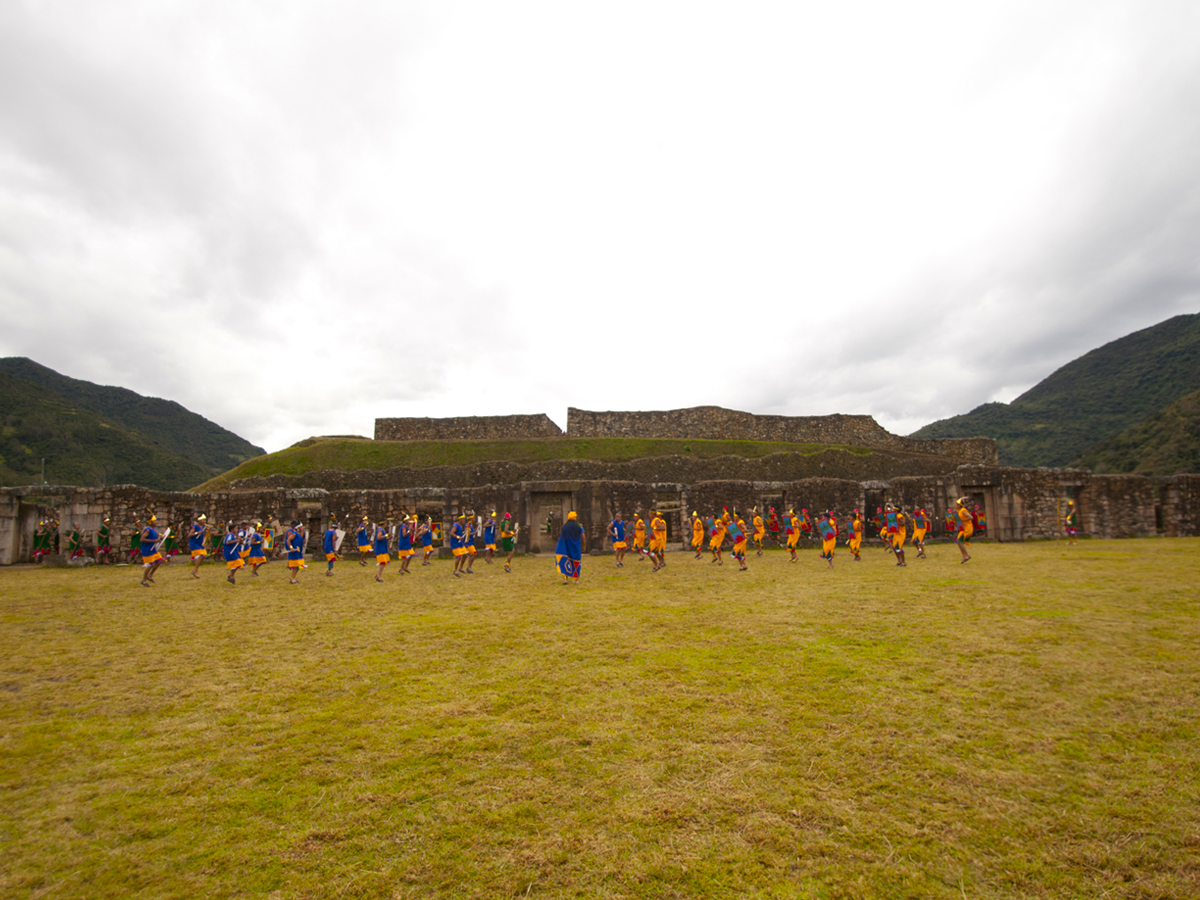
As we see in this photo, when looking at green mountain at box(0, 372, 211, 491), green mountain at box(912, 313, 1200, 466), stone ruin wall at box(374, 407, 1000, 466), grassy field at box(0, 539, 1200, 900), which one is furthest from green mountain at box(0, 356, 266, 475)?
green mountain at box(912, 313, 1200, 466)

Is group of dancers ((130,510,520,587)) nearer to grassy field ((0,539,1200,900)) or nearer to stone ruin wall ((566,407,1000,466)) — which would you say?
grassy field ((0,539,1200,900))

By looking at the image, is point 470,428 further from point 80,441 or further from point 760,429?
point 80,441

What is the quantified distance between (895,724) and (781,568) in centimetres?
1140

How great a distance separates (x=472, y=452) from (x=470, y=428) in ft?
14.7

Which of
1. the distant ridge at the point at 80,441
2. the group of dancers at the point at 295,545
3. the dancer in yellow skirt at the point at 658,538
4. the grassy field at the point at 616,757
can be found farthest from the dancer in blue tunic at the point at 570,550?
the distant ridge at the point at 80,441

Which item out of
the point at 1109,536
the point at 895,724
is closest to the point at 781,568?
the point at 895,724

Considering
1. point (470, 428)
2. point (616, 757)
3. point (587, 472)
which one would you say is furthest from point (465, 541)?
point (470, 428)

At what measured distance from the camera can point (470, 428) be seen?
4131 cm

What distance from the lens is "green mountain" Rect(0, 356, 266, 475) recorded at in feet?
283

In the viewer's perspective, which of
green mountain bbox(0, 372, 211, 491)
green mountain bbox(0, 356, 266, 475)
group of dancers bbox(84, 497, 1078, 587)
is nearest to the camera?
group of dancers bbox(84, 497, 1078, 587)

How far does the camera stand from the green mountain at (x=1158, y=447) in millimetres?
44906

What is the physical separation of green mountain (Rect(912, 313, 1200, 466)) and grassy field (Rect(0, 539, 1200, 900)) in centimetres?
7677

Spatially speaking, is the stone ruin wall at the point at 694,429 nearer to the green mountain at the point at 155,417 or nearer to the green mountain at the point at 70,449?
the green mountain at the point at 70,449

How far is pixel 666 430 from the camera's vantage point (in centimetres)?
4153
